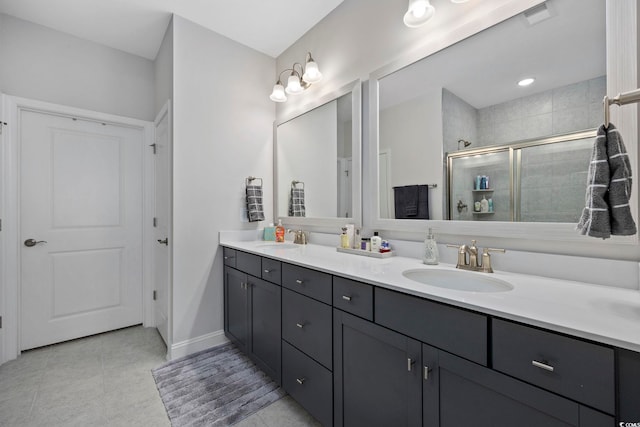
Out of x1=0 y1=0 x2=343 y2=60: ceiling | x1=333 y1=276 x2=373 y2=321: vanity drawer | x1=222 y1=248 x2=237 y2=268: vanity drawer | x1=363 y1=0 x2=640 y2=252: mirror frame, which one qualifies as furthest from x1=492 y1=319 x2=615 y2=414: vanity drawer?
x1=0 y1=0 x2=343 y2=60: ceiling

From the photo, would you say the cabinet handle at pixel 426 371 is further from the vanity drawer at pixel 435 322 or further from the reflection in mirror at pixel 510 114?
the reflection in mirror at pixel 510 114

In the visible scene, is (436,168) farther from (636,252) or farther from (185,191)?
(185,191)

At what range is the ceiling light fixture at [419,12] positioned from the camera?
4.63ft

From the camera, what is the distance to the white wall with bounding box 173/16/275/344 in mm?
2189

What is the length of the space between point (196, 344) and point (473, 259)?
217 centimetres

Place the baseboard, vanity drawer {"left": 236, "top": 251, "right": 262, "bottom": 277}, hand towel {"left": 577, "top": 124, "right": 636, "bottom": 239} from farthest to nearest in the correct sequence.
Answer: the baseboard
vanity drawer {"left": 236, "top": 251, "right": 262, "bottom": 277}
hand towel {"left": 577, "top": 124, "right": 636, "bottom": 239}

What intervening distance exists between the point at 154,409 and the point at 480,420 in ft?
5.70

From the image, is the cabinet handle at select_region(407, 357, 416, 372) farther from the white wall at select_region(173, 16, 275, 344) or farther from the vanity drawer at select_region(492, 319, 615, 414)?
the white wall at select_region(173, 16, 275, 344)

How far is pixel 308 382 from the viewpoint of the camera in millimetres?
1433

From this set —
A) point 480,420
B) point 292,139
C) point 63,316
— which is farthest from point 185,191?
point 480,420

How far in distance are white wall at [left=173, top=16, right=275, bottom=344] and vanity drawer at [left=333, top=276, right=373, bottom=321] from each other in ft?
4.86

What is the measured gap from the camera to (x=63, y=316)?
2420 millimetres

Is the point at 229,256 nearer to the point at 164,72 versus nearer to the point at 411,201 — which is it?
the point at 411,201

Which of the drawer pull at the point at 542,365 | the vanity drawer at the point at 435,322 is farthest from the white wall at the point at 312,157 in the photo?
the drawer pull at the point at 542,365
